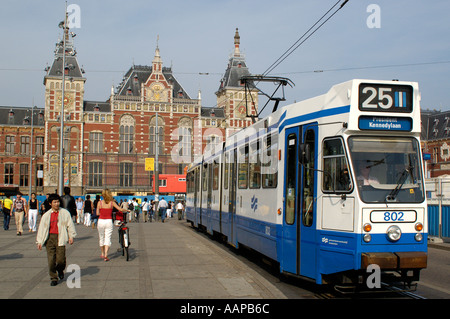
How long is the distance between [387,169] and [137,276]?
4927mm

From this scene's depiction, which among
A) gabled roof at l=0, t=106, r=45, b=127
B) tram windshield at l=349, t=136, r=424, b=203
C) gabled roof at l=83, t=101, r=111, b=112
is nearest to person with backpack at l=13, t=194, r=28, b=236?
tram windshield at l=349, t=136, r=424, b=203

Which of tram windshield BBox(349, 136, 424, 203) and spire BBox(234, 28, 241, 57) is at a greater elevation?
spire BBox(234, 28, 241, 57)

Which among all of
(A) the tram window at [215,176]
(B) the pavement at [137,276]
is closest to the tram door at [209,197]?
(A) the tram window at [215,176]

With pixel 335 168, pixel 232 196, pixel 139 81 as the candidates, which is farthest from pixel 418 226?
pixel 139 81

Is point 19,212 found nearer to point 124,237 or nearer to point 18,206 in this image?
point 18,206

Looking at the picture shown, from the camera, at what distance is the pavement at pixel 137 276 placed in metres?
7.88

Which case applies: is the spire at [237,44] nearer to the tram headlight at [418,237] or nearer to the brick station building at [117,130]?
the brick station building at [117,130]

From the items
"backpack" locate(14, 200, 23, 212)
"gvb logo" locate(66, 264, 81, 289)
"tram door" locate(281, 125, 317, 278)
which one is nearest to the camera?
"tram door" locate(281, 125, 317, 278)

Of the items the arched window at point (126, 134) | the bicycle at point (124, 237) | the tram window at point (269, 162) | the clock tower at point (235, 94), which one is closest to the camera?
the tram window at point (269, 162)

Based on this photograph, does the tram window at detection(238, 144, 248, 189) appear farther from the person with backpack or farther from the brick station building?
the brick station building

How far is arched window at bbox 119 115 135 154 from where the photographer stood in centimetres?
6594

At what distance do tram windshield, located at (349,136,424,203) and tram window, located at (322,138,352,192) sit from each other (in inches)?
6.7

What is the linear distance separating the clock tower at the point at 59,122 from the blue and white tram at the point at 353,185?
57.0 m

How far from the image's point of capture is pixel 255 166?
36.9ft
